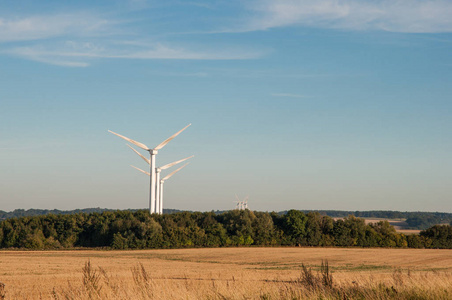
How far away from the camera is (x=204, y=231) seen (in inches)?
4879

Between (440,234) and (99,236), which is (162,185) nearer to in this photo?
(99,236)

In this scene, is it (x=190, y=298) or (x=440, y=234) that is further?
(x=440, y=234)

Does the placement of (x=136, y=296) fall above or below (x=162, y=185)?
below

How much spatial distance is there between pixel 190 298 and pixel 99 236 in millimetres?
109927

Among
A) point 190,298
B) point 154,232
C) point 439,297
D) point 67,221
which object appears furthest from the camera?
point 67,221

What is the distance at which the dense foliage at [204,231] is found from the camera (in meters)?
119

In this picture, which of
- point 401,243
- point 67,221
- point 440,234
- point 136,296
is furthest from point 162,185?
point 136,296

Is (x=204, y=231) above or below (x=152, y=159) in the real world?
below

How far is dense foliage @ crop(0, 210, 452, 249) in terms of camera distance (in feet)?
389

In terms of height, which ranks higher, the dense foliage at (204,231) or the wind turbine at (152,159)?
the wind turbine at (152,159)

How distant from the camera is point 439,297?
Result: 16.8 meters

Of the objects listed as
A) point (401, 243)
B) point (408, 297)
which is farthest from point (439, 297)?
point (401, 243)

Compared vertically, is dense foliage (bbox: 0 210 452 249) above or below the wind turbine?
below

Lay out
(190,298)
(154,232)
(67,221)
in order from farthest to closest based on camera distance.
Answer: (67,221), (154,232), (190,298)
